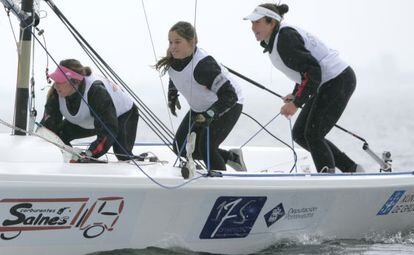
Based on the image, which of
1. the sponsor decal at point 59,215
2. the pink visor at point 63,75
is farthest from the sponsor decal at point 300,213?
the pink visor at point 63,75

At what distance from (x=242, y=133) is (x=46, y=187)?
303 inches

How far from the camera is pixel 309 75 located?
4.30m

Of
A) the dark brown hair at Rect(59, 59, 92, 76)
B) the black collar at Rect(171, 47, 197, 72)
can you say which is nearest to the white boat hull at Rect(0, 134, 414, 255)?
the dark brown hair at Rect(59, 59, 92, 76)

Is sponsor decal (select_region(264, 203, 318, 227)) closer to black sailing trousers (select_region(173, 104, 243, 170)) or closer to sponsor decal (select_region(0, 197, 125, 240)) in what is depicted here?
black sailing trousers (select_region(173, 104, 243, 170))

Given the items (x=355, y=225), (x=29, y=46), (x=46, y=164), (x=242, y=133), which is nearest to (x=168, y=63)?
(x=29, y=46)

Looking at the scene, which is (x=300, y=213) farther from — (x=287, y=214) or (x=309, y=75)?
(x=309, y=75)

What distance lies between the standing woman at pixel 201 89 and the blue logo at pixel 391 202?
1.04m

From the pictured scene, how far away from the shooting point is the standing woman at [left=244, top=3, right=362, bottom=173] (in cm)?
431

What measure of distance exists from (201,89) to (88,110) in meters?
0.63

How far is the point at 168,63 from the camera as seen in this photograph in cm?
446

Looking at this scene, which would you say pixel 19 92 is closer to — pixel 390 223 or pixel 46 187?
pixel 46 187

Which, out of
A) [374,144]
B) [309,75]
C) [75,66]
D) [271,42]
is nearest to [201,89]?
[271,42]

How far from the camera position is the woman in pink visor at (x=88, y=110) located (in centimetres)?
416

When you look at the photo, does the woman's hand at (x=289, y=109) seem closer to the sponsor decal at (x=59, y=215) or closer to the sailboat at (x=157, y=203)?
the sailboat at (x=157, y=203)
